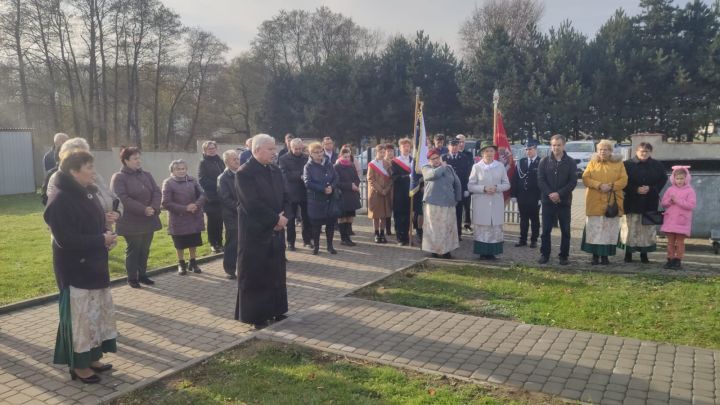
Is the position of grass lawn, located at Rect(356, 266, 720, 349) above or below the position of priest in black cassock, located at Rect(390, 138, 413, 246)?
below

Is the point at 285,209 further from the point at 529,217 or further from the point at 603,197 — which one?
the point at 529,217

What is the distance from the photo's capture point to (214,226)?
9.98m

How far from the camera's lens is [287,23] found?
48.0 meters

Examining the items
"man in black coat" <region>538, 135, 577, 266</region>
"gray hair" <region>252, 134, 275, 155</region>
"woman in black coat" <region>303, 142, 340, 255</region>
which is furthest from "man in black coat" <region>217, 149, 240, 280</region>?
"man in black coat" <region>538, 135, 577, 266</region>

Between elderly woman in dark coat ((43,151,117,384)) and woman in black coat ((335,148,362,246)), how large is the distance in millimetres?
6210

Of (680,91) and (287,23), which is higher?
(287,23)

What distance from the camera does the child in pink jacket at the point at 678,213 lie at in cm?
832

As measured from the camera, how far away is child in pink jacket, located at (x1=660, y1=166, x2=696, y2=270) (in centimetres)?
→ 832

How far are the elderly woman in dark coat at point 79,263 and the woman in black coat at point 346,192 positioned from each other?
6210 mm

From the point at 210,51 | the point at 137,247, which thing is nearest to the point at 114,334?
the point at 137,247

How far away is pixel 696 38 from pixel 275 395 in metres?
33.7

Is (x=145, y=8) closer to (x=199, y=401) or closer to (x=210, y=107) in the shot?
(x=210, y=107)

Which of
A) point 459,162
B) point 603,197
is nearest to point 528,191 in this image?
point 459,162

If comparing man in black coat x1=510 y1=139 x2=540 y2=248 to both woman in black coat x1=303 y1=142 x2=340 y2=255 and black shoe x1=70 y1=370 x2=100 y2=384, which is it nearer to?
woman in black coat x1=303 y1=142 x2=340 y2=255
